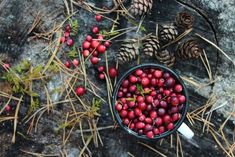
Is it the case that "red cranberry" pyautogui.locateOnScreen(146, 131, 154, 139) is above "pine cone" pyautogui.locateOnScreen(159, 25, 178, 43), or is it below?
below

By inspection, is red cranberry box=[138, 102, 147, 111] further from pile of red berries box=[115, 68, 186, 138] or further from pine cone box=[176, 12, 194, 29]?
pine cone box=[176, 12, 194, 29]

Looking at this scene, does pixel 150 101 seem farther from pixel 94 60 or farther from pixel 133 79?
pixel 94 60

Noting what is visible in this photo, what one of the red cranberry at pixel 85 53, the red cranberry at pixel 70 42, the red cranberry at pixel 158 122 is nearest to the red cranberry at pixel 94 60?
the red cranberry at pixel 85 53

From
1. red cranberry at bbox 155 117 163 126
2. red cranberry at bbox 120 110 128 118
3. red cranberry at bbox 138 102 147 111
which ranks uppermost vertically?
red cranberry at bbox 138 102 147 111

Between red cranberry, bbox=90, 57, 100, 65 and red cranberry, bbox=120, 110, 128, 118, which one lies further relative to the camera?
red cranberry, bbox=90, 57, 100, 65

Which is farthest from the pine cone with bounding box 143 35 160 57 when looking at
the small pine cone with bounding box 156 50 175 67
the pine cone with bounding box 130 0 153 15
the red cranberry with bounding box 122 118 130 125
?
the red cranberry with bounding box 122 118 130 125

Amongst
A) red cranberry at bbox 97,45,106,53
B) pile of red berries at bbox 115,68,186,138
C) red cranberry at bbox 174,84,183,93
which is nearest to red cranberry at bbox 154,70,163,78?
pile of red berries at bbox 115,68,186,138

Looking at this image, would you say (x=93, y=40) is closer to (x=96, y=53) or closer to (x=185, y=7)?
(x=96, y=53)

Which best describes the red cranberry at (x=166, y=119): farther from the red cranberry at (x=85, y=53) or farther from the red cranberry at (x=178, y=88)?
the red cranberry at (x=85, y=53)
